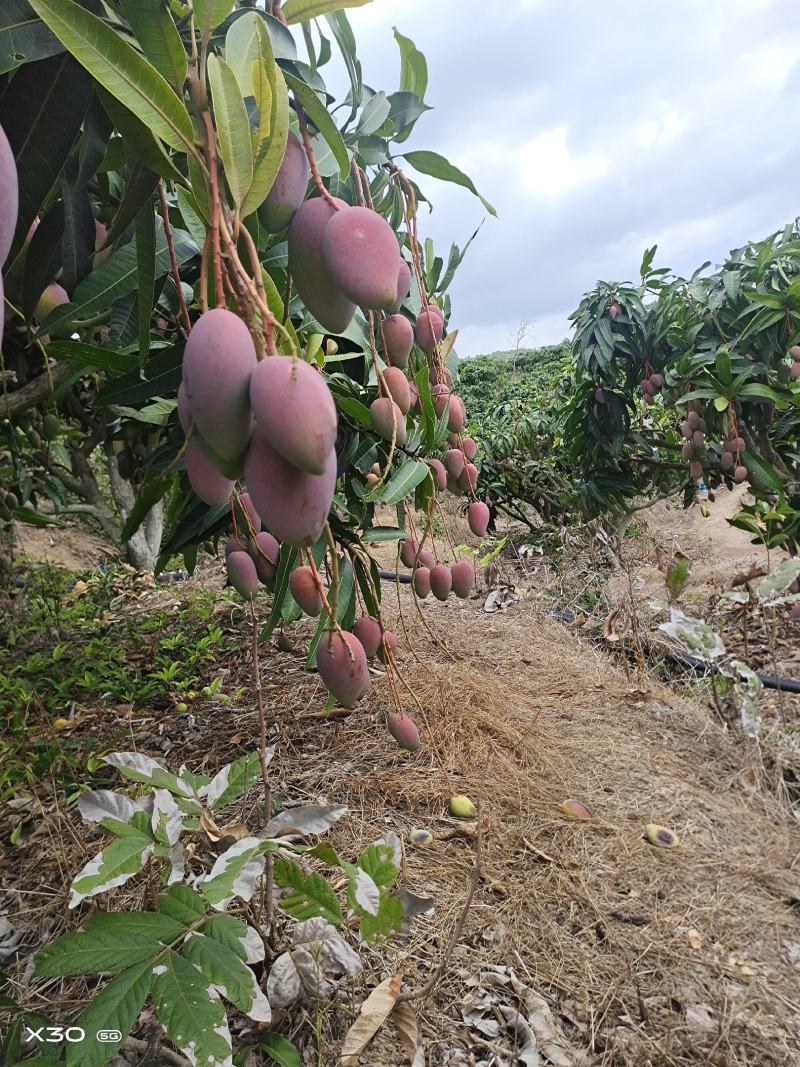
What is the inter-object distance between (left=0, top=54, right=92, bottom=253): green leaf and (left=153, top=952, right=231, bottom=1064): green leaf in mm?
652

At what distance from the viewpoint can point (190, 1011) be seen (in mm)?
574

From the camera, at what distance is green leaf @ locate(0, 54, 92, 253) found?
46 centimetres

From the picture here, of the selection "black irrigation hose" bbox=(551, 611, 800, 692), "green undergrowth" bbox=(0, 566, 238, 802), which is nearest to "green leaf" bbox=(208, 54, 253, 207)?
"green undergrowth" bbox=(0, 566, 238, 802)

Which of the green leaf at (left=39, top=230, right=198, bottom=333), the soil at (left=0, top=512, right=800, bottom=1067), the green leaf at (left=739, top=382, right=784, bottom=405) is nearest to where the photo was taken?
the green leaf at (left=39, top=230, right=198, bottom=333)

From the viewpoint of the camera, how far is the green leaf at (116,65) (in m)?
0.35

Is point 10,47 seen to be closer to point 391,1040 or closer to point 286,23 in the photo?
point 286,23

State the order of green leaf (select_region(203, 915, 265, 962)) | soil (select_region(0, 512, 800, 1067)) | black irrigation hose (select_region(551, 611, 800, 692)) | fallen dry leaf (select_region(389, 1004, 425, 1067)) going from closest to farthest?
green leaf (select_region(203, 915, 265, 962)), fallen dry leaf (select_region(389, 1004, 425, 1067)), soil (select_region(0, 512, 800, 1067)), black irrigation hose (select_region(551, 611, 800, 692))

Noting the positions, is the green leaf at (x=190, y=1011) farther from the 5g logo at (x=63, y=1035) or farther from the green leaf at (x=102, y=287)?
the green leaf at (x=102, y=287)

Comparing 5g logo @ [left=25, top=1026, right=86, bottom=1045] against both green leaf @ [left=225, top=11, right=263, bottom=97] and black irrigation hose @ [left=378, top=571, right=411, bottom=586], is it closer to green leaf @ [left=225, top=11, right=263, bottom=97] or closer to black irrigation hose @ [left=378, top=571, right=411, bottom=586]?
green leaf @ [left=225, top=11, right=263, bottom=97]

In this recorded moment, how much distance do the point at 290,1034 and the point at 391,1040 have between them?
0.13 meters

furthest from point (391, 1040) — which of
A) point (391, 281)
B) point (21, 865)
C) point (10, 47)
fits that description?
point (10, 47)

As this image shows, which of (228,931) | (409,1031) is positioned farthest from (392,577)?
(228,931)

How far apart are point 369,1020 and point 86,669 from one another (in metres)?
1.54

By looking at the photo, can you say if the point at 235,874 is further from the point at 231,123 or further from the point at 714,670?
the point at 714,670
